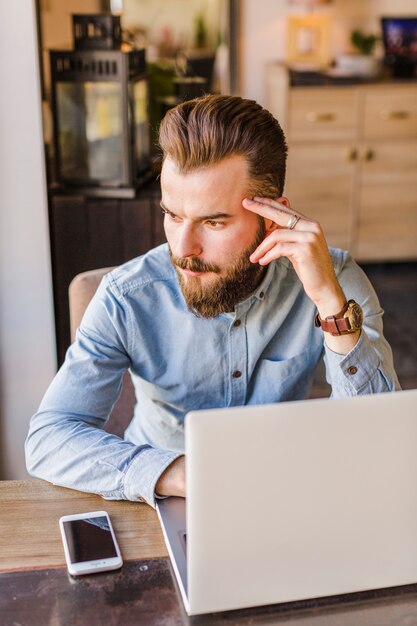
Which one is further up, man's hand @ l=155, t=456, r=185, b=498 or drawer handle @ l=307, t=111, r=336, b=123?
drawer handle @ l=307, t=111, r=336, b=123

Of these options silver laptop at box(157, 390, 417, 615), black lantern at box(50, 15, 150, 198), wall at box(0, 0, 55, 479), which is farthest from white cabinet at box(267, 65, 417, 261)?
silver laptop at box(157, 390, 417, 615)

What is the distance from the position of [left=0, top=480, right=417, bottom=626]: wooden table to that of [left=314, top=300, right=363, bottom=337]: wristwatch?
16.1 inches

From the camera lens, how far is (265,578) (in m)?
0.92

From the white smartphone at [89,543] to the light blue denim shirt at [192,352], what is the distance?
7.5 inches

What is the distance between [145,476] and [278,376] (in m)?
0.39

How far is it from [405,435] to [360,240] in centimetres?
375

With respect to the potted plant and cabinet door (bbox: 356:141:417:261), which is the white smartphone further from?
the potted plant

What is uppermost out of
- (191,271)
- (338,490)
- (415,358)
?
(191,271)

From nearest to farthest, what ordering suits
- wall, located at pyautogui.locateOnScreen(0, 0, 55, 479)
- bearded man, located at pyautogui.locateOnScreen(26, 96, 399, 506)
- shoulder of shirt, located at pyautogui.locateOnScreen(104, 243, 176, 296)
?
1. bearded man, located at pyautogui.locateOnScreen(26, 96, 399, 506)
2. shoulder of shirt, located at pyautogui.locateOnScreen(104, 243, 176, 296)
3. wall, located at pyautogui.locateOnScreen(0, 0, 55, 479)

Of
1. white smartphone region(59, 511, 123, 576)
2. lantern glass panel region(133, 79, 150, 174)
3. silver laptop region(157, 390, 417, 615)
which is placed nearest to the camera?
silver laptop region(157, 390, 417, 615)

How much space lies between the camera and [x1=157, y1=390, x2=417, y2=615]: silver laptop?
2.73ft

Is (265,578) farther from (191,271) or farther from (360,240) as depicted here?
(360,240)

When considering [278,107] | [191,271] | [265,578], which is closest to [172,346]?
[191,271]

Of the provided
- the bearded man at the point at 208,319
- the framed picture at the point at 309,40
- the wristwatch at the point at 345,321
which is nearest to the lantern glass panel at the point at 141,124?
the bearded man at the point at 208,319
